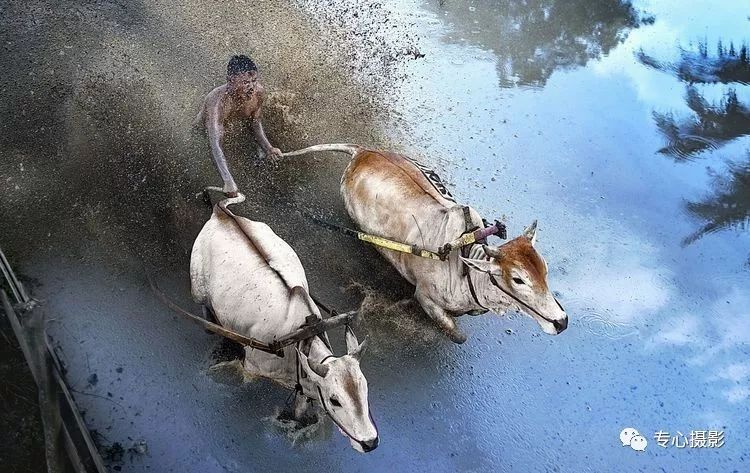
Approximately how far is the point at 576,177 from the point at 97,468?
5.21 metres

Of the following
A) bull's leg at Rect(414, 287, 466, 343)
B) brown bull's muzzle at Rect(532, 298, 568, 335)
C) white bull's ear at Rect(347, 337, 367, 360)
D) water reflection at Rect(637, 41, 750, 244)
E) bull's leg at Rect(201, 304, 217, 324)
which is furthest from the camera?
water reflection at Rect(637, 41, 750, 244)

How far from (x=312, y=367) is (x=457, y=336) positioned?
1801mm

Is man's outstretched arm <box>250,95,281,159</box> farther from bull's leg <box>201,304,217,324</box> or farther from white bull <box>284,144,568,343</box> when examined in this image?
bull's leg <box>201,304,217,324</box>

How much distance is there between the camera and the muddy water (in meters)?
5.03

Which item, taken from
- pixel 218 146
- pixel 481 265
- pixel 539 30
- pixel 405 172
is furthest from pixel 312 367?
pixel 539 30

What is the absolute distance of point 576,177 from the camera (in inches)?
272

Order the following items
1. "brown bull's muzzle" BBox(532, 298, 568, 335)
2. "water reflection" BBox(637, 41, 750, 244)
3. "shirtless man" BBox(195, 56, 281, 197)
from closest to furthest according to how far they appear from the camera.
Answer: "brown bull's muzzle" BBox(532, 298, 568, 335) < "shirtless man" BBox(195, 56, 281, 197) < "water reflection" BBox(637, 41, 750, 244)

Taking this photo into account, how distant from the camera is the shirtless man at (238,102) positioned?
20.2ft

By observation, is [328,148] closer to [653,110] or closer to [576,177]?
[576,177]

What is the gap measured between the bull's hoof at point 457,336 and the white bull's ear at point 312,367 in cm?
168

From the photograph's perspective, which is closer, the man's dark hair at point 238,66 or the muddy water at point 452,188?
the muddy water at point 452,188

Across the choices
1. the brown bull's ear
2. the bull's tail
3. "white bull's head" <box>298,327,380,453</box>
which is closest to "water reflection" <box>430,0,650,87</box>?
the bull's tail

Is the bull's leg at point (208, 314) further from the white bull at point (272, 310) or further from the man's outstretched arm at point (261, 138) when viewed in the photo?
the man's outstretched arm at point (261, 138)

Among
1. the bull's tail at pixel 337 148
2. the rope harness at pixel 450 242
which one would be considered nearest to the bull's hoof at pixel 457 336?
the rope harness at pixel 450 242
